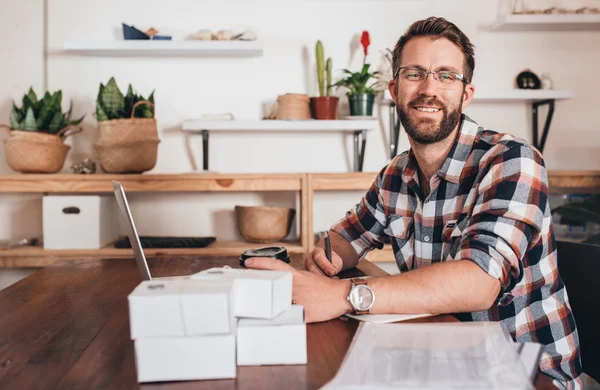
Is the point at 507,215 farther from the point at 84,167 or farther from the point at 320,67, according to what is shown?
the point at 84,167

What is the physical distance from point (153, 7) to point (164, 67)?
32 cm

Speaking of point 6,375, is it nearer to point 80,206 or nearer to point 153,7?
point 80,206

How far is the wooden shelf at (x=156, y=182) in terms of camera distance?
2.78m

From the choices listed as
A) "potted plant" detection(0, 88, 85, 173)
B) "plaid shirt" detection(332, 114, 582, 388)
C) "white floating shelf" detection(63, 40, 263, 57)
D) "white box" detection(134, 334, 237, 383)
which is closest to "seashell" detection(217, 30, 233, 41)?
"white floating shelf" detection(63, 40, 263, 57)

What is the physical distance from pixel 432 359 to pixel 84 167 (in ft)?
8.31

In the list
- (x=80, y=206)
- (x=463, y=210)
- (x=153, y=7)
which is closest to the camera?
(x=463, y=210)

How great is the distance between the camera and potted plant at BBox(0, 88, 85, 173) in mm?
2760

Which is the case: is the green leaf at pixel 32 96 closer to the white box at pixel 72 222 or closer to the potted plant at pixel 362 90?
the white box at pixel 72 222

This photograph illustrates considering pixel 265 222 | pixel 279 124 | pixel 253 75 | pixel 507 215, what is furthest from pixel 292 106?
pixel 507 215

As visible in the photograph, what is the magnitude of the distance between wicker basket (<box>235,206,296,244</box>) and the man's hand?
1.76 metres

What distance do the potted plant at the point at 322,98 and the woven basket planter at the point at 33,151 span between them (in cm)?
124

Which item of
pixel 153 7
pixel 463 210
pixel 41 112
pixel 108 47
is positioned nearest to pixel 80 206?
pixel 41 112

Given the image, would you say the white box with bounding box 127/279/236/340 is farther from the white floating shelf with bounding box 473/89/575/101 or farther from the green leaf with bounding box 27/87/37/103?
the white floating shelf with bounding box 473/89/575/101

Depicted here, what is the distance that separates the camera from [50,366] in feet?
2.62
